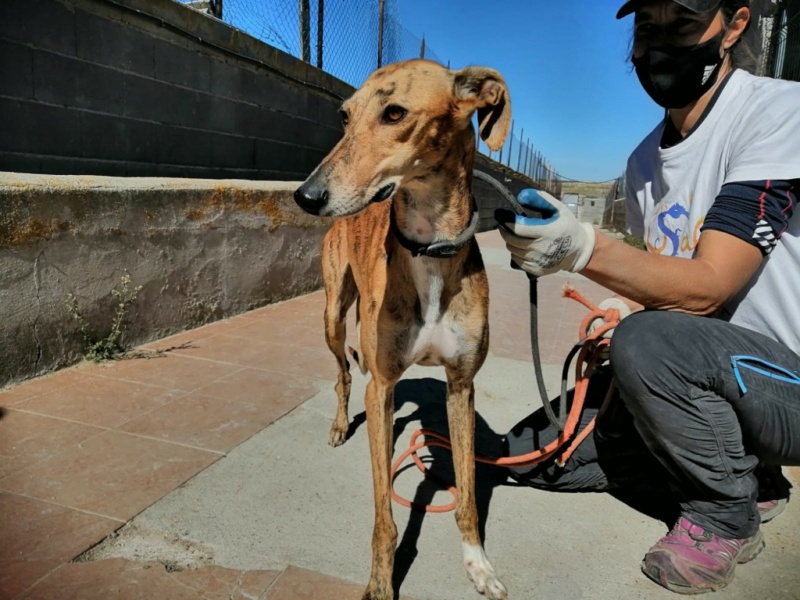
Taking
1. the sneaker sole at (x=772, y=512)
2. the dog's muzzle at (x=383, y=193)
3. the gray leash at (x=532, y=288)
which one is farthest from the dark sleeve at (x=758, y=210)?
the sneaker sole at (x=772, y=512)

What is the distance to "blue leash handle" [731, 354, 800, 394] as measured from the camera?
1915mm

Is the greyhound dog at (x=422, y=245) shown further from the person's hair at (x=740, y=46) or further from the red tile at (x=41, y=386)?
the red tile at (x=41, y=386)

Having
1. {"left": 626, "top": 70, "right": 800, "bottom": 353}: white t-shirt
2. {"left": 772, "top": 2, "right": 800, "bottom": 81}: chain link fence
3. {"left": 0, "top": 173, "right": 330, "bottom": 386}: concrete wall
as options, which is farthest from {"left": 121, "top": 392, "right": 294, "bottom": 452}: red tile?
{"left": 772, "top": 2, "right": 800, "bottom": 81}: chain link fence

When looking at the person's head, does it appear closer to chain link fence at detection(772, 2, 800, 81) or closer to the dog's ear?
the dog's ear

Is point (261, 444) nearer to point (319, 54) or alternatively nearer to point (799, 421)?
point (799, 421)

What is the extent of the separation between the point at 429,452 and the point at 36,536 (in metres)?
1.65

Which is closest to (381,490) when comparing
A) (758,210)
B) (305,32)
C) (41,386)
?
(758,210)

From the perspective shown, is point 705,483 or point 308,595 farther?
point 705,483

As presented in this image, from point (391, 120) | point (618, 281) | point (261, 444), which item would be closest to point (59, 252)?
point (261, 444)

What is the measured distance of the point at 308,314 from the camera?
17.6 feet

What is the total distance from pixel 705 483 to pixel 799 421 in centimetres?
35

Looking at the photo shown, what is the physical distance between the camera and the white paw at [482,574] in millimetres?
1870

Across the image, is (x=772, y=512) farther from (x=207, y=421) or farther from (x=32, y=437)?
(x=32, y=437)

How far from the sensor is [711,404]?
1988 millimetres
